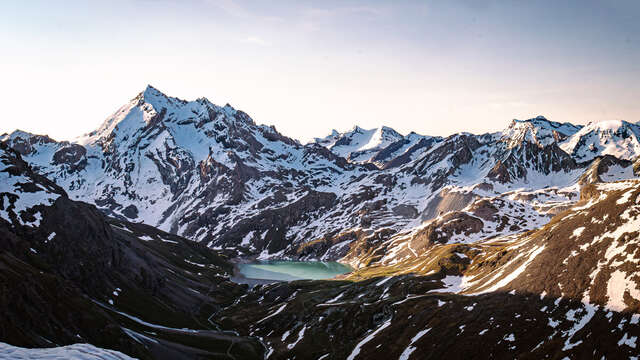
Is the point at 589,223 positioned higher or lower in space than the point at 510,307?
higher

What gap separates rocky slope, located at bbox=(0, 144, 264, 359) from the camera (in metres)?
78.0

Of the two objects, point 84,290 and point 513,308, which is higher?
point 84,290

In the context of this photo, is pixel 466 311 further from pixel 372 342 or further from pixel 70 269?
pixel 70 269

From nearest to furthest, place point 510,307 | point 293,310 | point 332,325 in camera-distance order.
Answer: point 510,307, point 332,325, point 293,310

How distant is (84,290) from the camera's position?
125125mm

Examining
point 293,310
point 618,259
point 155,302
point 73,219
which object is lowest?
point 293,310

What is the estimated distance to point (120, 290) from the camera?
140500mm

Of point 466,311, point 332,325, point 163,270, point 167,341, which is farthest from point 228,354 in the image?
point 163,270

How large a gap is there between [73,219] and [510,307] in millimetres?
132982

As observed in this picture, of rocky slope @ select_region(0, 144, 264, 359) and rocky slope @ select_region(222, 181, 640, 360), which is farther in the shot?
rocky slope @ select_region(0, 144, 264, 359)

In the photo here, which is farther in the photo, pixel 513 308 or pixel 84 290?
pixel 84 290

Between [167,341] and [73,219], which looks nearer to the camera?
[167,341]

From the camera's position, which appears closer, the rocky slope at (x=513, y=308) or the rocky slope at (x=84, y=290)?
the rocky slope at (x=513, y=308)

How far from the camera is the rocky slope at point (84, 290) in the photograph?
78000 mm
